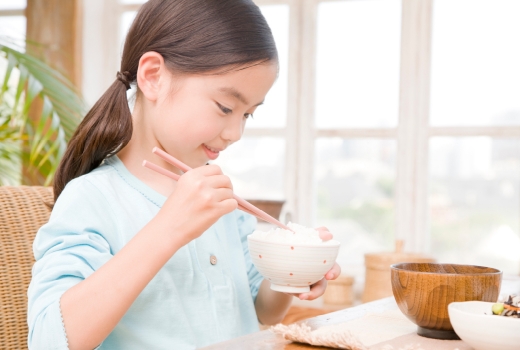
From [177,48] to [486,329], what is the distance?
759 mm

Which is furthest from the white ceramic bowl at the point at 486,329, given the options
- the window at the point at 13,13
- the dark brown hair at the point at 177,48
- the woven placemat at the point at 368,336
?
the window at the point at 13,13

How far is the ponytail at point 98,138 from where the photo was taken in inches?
49.5

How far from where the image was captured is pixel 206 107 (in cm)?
119

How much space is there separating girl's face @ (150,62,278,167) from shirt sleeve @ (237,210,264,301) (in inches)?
12.3

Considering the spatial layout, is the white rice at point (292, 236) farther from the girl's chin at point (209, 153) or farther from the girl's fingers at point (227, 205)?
the girl's chin at point (209, 153)

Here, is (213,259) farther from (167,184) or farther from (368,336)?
(368,336)

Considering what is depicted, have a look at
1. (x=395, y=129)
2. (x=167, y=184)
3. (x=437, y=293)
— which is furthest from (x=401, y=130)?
(x=437, y=293)

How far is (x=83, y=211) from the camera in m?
1.12

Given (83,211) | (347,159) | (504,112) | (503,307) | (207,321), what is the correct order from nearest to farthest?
(503,307)
(83,211)
(207,321)
(504,112)
(347,159)

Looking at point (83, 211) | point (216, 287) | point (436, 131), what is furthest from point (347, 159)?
point (83, 211)

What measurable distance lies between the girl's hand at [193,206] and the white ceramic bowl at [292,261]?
12cm

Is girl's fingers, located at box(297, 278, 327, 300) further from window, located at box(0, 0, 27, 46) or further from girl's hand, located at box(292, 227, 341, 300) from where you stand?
window, located at box(0, 0, 27, 46)

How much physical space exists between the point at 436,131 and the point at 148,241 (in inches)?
90.2

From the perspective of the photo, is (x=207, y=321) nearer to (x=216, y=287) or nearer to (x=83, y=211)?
(x=216, y=287)
